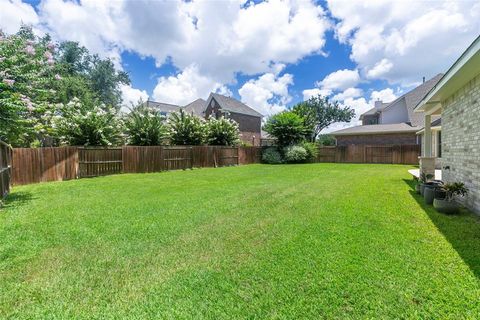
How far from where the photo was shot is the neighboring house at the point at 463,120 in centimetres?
459

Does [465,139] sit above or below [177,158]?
above

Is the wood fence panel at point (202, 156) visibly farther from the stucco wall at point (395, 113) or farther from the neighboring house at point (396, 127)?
the stucco wall at point (395, 113)

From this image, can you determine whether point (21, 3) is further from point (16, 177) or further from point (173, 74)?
point (173, 74)

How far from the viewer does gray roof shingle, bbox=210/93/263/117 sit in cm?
3219

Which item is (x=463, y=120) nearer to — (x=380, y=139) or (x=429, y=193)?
(x=429, y=193)

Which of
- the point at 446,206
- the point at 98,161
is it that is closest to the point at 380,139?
the point at 446,206

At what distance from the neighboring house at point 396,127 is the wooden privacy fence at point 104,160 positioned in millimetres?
13065

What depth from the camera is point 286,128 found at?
21.5m

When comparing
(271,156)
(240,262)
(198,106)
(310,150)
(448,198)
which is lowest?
(240,262)

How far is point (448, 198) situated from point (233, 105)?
3014 cm

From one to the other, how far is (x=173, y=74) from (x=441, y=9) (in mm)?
21360

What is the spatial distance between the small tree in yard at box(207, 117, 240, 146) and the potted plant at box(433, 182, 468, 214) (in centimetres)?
1501

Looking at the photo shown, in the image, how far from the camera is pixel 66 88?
2416 cm

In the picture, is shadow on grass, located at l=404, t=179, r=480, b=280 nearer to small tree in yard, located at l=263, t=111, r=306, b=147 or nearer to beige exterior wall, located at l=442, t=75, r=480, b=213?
beige exterior wall, located at l=442, t=75, r=480, b=213
